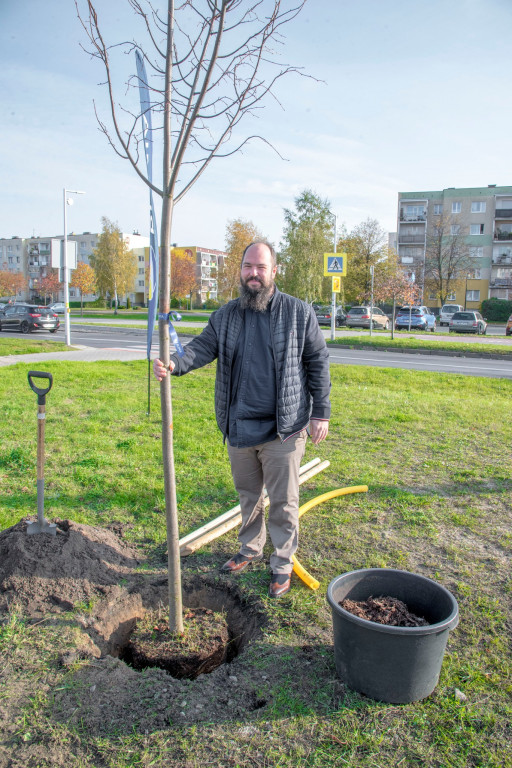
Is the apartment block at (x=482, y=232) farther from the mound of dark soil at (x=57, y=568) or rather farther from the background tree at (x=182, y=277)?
the mound of dark soil at (x=57, y=568)

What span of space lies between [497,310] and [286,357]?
5098 cm

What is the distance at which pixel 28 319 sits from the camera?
85.6ft

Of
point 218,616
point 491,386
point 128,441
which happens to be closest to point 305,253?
point 491,386

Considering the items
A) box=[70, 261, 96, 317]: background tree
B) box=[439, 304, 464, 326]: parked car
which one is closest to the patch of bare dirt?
box=[439, 304, 464, 326]: parked car

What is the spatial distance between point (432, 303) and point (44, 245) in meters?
81.2

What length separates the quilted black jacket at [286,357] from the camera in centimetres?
309

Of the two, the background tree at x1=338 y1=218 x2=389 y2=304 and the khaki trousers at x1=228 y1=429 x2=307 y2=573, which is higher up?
the background tree at x1=338 y1=218 x2=389 y2=304

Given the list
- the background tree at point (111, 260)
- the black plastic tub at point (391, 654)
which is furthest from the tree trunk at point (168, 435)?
the background tree at point (111, 260)

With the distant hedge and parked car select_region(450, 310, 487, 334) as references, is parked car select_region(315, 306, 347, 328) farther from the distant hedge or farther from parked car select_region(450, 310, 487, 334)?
the distant hedge

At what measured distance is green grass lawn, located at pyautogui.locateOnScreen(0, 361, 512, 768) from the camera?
2.12m

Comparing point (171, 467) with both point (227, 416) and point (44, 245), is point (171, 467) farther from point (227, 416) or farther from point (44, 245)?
point (44, 245)

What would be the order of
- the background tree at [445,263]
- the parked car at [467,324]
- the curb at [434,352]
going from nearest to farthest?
1. the curb at [434,352]
2. the parked car at [467,324]
3. the background tree at [445,263]

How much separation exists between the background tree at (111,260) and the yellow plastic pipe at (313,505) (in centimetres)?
4856

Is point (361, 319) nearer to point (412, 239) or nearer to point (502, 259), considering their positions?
point (502, 259)
